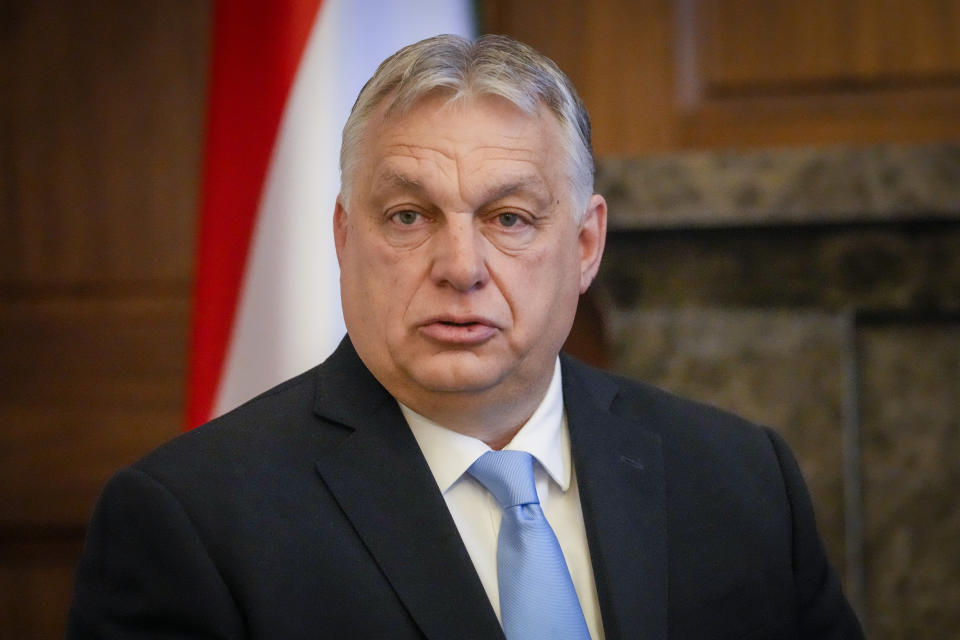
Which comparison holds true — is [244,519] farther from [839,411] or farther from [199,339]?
[839,411]

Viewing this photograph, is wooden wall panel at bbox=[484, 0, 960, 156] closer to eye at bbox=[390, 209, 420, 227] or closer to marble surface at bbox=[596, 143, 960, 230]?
marble surface at bbox=[596, 143, 960, 230]

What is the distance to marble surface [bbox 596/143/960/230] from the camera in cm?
255

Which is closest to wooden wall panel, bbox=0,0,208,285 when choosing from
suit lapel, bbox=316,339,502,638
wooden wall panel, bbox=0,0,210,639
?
wooden wall panel, bbox=0,0,210,639

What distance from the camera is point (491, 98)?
1368 mm

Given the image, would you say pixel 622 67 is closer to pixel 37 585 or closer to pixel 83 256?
pixel 83 256

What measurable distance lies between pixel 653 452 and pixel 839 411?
118cm

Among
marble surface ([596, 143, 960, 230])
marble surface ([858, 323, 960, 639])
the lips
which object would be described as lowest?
marble surface ([858, 323, 960, 639])

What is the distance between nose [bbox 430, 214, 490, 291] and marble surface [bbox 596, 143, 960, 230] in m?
1.35

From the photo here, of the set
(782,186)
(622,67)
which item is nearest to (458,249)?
(782,186)

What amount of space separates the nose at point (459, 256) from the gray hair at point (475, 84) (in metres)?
0.16

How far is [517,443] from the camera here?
4.79ft

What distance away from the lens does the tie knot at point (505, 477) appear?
1.41 metres

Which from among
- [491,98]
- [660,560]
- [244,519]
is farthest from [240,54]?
[660,560]

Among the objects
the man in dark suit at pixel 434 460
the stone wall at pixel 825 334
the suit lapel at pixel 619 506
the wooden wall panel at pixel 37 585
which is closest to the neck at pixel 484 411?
the man in dark suit at pixel 434 460
